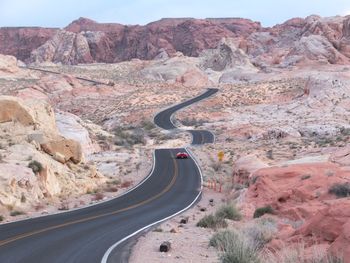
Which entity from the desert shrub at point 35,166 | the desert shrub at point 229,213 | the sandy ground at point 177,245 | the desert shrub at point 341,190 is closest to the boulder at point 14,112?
the desert shrub at point 35,166

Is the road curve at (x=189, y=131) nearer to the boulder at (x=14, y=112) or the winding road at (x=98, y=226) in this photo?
Result: the winding road at (x=98, y=226)

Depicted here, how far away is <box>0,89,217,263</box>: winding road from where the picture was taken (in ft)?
45.3

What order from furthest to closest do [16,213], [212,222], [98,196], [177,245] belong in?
[98,196] < [16,213] < [212,222] < [177,245]

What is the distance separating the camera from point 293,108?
80438 millimetres

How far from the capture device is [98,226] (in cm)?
1922

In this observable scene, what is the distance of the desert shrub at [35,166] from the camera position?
26.6 metres

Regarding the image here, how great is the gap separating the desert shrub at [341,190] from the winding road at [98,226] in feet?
23.4

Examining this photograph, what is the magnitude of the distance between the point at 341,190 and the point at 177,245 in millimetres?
6342

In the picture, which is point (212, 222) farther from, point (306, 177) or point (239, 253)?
point (239, 253)

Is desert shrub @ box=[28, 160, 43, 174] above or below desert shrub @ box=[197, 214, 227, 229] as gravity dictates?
above

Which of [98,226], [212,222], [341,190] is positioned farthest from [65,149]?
[341,190]

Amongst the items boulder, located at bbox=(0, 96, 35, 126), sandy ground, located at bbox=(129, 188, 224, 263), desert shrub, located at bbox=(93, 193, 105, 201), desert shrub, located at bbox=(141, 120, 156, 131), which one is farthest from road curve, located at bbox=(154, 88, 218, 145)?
sandy ground, located at bbox=(129, 188, 224, 263)

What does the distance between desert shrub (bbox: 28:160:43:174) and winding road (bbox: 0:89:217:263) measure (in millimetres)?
3636

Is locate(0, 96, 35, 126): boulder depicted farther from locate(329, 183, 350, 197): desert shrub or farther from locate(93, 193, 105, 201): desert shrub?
locate(329, 183, 350, 197): desert shrub
